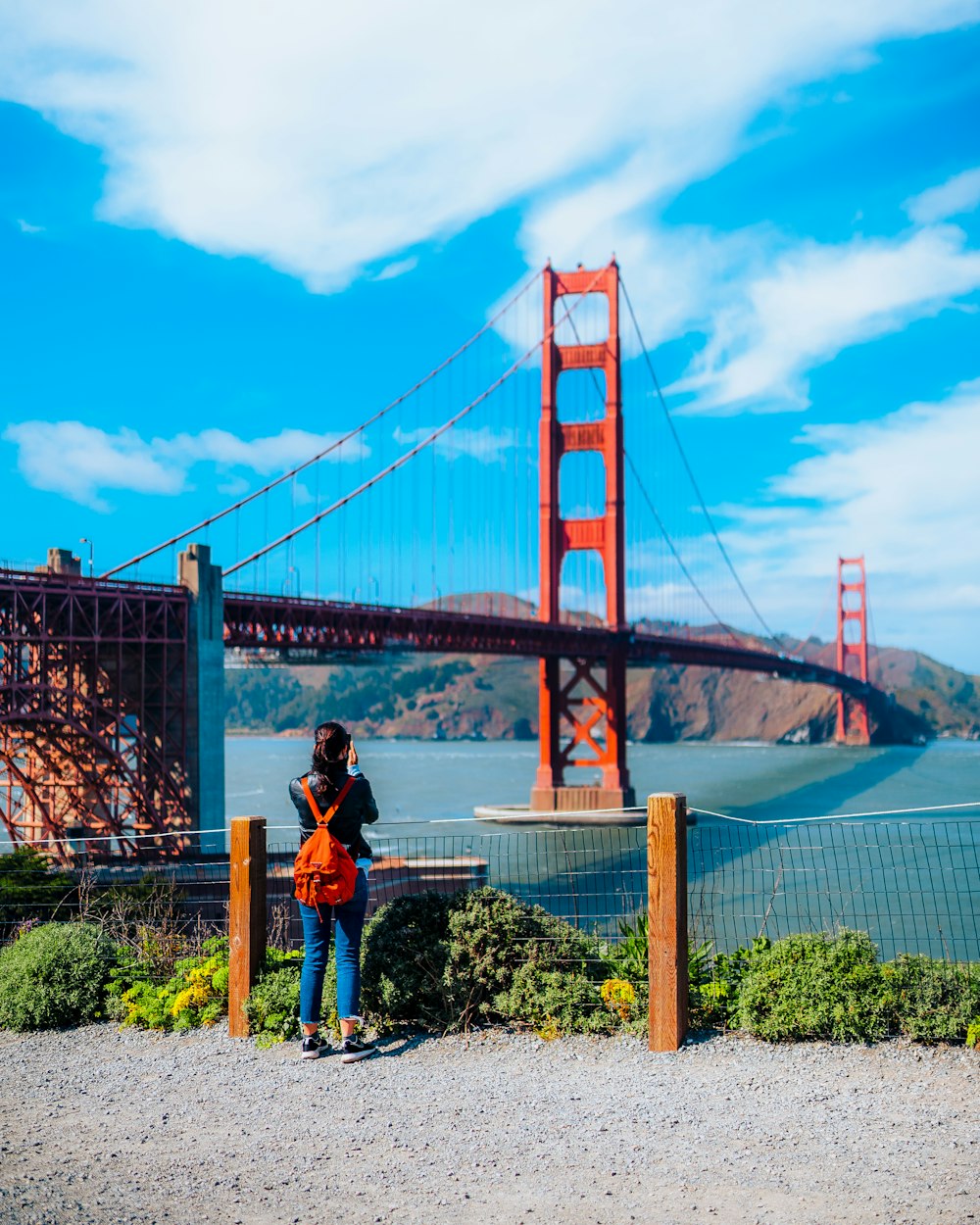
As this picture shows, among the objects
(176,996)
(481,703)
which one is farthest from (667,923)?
(481,703)

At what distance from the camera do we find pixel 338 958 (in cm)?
572

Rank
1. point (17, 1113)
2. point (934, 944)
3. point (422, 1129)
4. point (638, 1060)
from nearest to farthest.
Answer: point (422, 1129), point (17, 1113), point (638, 1060), point (934, 944)

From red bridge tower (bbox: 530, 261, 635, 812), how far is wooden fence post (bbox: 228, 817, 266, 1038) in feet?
133

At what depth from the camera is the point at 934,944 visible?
16.6m

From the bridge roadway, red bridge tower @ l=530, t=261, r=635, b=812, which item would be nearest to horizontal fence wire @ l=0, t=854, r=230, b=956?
the bridge roadway

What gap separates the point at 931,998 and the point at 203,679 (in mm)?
27121

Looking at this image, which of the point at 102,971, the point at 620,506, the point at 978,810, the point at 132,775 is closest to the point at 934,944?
the point at 102,971

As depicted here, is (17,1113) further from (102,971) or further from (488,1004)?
(488,1004)

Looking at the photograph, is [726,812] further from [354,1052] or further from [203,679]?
[354,1052]

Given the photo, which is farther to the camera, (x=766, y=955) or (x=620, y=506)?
(x=620, y=506)

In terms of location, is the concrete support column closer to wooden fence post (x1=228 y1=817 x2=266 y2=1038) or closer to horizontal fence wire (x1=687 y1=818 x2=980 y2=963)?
horizontal fence wire (x1=687 y1=818 x2=980 y2=963)

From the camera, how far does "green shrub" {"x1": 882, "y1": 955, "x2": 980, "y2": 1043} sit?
5.47 meters

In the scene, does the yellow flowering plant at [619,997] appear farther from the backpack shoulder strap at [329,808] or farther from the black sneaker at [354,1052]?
the backpack shoulder strap at [329,808]

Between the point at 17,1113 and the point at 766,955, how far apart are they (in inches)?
135
